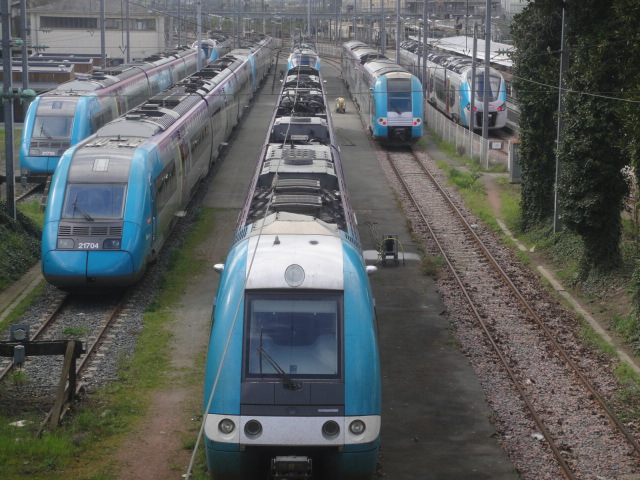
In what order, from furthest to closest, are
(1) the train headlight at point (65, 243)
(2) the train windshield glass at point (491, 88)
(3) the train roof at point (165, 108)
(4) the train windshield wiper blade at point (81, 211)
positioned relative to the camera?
(2) the train windshield glass at point (491, 88)
(3) the train roof at point (165, 108)
(4) the train windshield wiper blade at point (81, 211)
(1) the train headlight at point (65, 243)

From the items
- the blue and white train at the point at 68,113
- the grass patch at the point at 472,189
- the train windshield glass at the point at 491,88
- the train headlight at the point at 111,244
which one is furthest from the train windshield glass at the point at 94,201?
the train windshield glass at the point at 491,88

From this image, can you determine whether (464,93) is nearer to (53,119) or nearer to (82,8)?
(53,119)

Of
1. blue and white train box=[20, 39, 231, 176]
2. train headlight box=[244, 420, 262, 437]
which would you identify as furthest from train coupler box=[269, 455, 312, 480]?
blue and white train box=[20, 39, 231, 176]

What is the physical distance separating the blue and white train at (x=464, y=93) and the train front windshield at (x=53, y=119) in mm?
15466

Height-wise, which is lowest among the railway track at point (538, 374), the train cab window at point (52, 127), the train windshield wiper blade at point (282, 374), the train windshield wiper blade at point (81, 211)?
the railway track at point (538, 374)

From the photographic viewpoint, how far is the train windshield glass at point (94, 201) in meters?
18.7

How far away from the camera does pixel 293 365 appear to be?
10297mm

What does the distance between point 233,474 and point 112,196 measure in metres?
10.1

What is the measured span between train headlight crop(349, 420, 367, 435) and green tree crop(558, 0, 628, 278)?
35.8ft

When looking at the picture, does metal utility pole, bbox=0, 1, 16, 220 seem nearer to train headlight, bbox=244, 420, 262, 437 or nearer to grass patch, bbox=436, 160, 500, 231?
grass patch, bbox=436, 160, 500, 231

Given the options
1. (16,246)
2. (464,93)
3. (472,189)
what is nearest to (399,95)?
(464,93)

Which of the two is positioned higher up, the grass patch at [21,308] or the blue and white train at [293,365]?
the blue and white train at [293,365]

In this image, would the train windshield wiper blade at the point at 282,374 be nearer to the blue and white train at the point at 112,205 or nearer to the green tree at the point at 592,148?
the blue and white train at the point at 112,205

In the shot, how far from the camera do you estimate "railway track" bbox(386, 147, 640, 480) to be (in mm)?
12336
